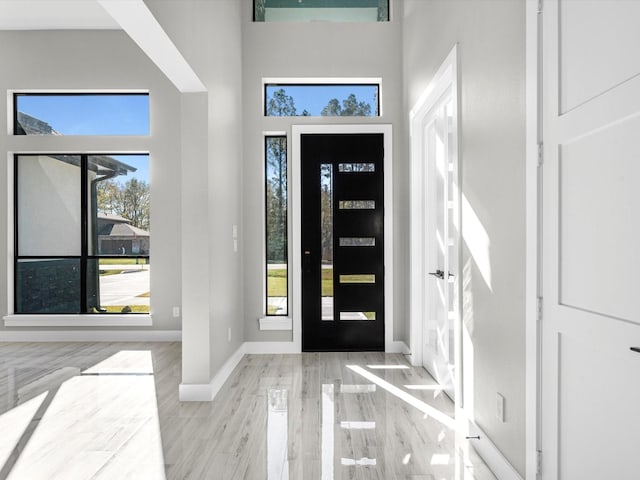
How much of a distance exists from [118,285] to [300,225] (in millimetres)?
2499

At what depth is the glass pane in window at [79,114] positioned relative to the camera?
204 inches

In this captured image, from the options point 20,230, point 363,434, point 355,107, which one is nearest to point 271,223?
point 355,107

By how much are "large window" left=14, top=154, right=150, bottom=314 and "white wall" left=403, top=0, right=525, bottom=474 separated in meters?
4.05

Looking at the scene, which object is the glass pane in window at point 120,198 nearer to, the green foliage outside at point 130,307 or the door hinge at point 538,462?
the green foliage outside at point 130,307

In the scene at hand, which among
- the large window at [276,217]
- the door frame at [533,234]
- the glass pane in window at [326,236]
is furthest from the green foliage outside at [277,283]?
the door frame at [533,234]

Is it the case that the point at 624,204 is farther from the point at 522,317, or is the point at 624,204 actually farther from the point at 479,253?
the point at 479,253

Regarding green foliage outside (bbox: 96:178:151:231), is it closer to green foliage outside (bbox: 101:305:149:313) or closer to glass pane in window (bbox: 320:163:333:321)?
green foliage outside (bbox: 101:305:149:313)

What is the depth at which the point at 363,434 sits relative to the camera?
2617 millimetres

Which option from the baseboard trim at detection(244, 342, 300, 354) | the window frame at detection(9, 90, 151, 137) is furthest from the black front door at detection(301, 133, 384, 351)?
the window frame at detection(9, 90, 151, 137)

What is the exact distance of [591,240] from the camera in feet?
4.91

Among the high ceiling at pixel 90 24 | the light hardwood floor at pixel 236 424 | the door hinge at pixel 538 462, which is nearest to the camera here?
the door hinge at pixel 538 462

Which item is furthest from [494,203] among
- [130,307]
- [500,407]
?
[130,307]

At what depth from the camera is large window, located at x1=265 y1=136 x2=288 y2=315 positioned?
15.5 feet

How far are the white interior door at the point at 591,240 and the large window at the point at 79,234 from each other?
4.66 m
